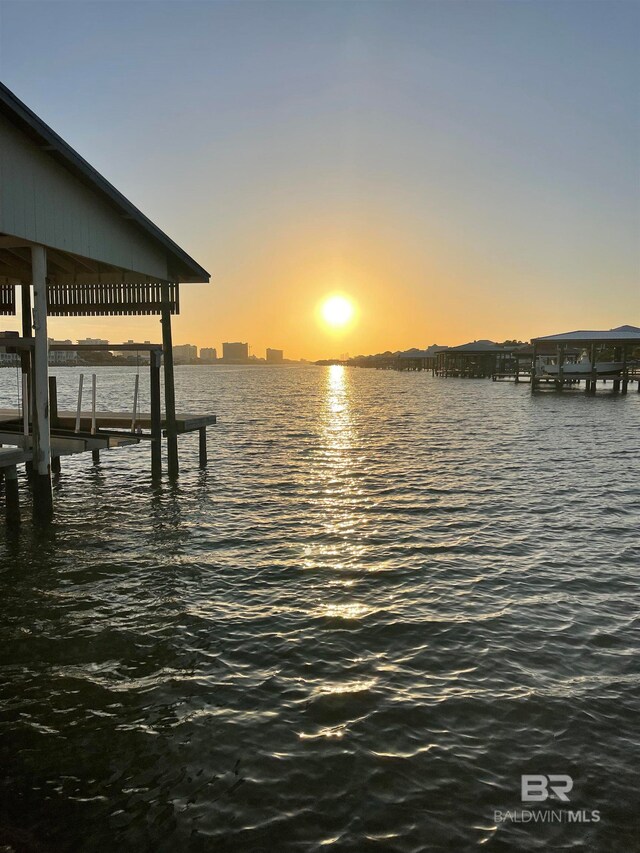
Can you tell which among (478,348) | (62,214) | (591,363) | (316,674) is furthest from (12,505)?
(478,348)

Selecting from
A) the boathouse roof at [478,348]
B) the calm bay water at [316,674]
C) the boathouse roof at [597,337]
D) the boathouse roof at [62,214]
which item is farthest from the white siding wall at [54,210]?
the boathouse roof at [478,348]

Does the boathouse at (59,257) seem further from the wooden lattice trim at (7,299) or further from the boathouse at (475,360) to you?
the boathouse at (475,360)

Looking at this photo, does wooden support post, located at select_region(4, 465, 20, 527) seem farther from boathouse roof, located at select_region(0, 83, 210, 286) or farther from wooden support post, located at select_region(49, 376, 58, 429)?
boathouse roof, located at select_region(0, 83, 210, 286)

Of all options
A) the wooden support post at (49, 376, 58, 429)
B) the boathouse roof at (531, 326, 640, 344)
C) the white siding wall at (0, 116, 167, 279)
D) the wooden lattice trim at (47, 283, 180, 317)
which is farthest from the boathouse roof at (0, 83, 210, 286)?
the boathouse roof at (531, 326, 640, 344)

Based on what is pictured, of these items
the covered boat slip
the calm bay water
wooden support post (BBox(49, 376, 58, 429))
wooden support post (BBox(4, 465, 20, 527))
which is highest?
the covered boat slip

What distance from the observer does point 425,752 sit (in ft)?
17.4

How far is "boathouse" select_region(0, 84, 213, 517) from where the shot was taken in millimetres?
9992

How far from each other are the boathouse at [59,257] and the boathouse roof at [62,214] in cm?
2

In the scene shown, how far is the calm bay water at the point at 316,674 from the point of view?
14.9ft

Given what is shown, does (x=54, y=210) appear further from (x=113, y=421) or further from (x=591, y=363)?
(x=591, y=363)

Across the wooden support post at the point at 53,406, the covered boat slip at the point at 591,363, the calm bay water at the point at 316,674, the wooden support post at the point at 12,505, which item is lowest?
the calm bay water at the point at 316,674

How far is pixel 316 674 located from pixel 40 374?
302 inches

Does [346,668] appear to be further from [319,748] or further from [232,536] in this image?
[232,536]

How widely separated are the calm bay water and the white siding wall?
18.3 feet
